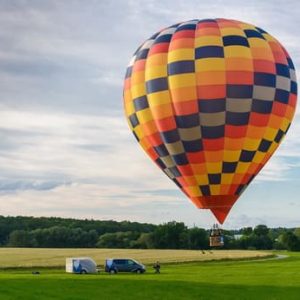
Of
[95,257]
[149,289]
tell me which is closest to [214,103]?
[149,289]

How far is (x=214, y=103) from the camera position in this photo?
34.1m

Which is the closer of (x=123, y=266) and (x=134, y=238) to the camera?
(x=123, y=266)

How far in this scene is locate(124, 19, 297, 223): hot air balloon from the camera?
112 ft

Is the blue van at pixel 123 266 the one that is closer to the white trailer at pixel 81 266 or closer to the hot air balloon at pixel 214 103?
the white trailer at pixel 81 266

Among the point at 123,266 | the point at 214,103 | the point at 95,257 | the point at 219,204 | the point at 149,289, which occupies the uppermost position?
the point at 214,103

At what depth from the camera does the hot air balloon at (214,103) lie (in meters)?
34.2

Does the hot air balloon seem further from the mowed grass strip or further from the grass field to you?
the mowed grass strip

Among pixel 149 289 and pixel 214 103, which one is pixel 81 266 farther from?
pixel 214 103

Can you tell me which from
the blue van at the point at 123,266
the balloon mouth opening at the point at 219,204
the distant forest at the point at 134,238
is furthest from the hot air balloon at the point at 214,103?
the distant forest at the point at 134,238

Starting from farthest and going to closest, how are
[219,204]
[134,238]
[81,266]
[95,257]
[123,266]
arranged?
[134,238] → [95,257] → [123,266] → [81,266] → [219,204]

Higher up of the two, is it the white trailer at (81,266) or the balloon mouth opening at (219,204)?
the balloon mouth opening at (219,204)

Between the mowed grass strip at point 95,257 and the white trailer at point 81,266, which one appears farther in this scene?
the mowed grass strip at point 95,257

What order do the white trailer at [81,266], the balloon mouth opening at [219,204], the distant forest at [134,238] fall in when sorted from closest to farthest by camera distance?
the balloon mouth opening at [219,204], the white trailer at [81,266], the distant forest at [134,238]

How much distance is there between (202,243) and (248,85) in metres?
88.4
